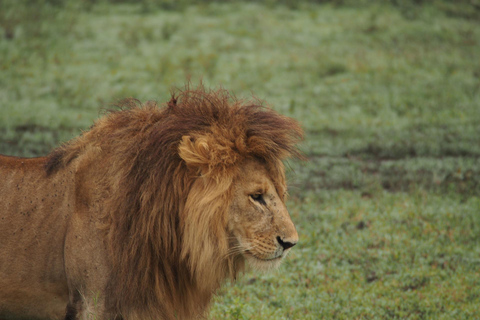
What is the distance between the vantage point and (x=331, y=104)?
46.6 feet

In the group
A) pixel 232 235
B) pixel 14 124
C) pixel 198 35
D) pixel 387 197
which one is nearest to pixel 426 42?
pixel 198 35

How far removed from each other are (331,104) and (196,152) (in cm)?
1070

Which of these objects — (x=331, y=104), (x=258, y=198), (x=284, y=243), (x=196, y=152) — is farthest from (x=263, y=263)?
(x=331, y=104)

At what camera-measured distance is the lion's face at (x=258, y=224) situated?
3918 millimetres

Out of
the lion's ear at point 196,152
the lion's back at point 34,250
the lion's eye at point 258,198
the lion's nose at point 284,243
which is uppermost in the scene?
the lion's ear at point 196,152

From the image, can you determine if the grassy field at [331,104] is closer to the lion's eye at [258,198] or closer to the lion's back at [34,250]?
the lion's eye at [258,198]

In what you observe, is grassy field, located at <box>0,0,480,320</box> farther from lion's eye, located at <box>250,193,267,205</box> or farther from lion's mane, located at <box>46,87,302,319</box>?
lion's eye, located at <box>250,193,267,205</box>

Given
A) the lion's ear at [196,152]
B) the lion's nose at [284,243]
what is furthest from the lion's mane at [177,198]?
the lion's nose at [284,243]

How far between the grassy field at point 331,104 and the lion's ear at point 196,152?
0.82 m

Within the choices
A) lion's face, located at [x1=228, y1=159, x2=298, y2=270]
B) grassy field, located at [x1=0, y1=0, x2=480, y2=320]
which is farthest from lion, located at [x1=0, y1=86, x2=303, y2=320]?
grassy field, located at [x1=0, y1=0, x2=480, y2=320]

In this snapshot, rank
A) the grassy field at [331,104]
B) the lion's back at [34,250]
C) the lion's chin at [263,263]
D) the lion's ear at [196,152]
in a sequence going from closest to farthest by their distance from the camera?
the lion's ear at [196,152]
the lion's chin at [263,263]
the lion's back at [34,250]
the grassy field at [331,104]

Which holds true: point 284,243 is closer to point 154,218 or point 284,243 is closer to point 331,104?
point 154,218

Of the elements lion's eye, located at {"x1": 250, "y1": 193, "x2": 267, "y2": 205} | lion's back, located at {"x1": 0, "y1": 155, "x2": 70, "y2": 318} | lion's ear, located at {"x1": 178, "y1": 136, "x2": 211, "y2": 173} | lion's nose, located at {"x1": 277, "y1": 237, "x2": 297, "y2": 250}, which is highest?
lion's ear, located at {"x1": 178, "y1": 136, "x2": 211, "y2": 173}

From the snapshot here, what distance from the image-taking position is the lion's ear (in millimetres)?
3873
